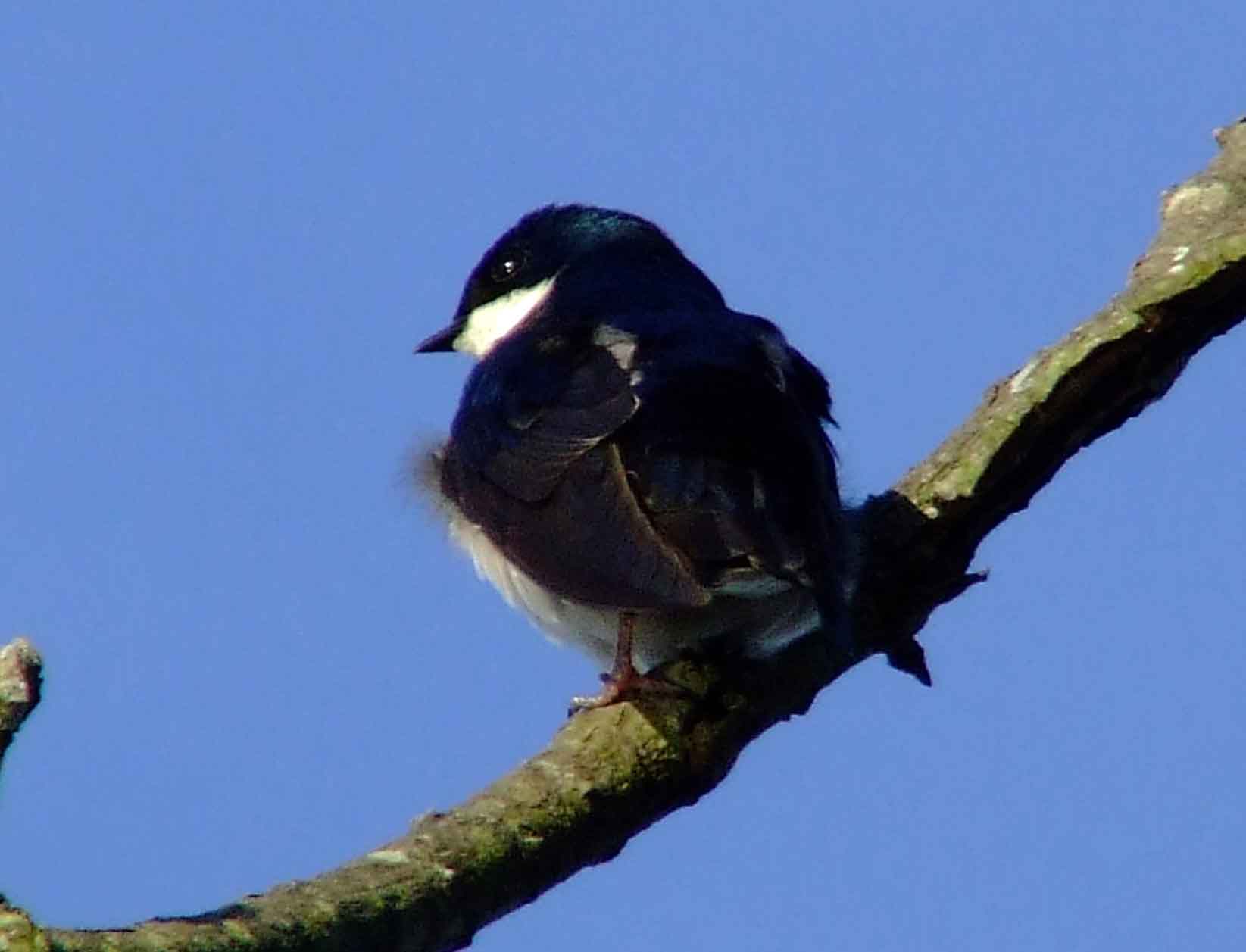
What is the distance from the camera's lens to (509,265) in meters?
6.90

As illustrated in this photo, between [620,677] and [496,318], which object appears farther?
[496,318]

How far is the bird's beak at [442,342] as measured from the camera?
7066 millimetres

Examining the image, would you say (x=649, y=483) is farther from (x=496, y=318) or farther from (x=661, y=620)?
(x=496, y=318)

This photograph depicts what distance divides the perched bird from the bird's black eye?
967 mm

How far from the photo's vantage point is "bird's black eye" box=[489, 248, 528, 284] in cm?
687

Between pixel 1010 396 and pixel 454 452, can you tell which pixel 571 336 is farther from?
pixel 1010 396

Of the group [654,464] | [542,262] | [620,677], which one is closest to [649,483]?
[654,464]

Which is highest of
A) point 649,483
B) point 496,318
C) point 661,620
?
point 496,318

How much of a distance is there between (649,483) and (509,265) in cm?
236

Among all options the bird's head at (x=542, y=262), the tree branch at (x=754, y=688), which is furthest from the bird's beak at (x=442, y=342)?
the tree branch at (x=754, y=688)

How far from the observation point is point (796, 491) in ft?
15.6

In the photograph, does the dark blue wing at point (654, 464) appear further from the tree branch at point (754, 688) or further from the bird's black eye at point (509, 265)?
the bird's black eye at point (509, 265)

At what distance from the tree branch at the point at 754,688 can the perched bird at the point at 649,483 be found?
5.7 inches

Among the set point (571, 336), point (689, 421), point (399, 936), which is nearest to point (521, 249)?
point (571, 336)
